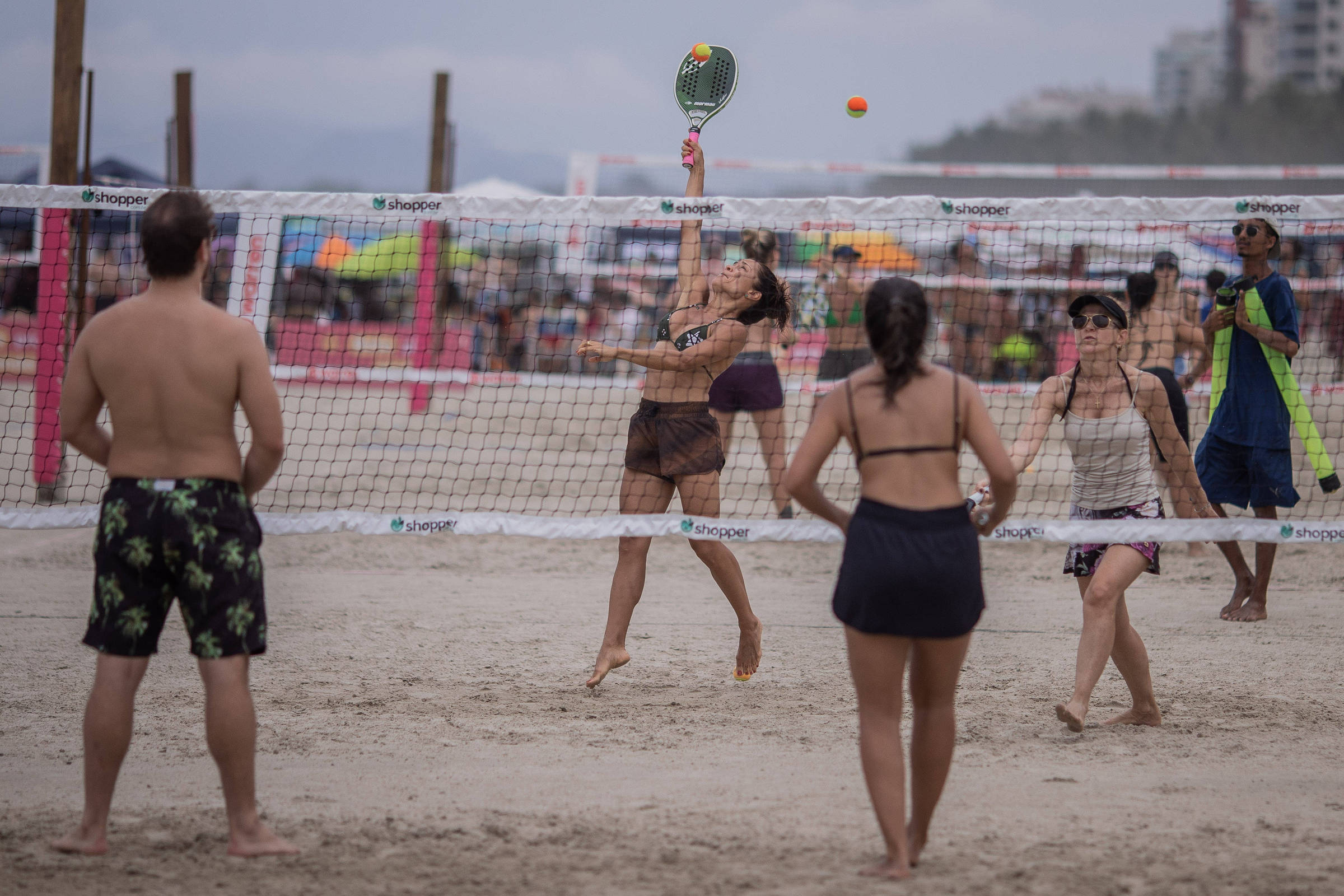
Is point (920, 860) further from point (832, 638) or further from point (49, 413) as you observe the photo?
point (49, 413)

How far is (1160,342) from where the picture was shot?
288 inches

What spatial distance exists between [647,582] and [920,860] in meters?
3.92

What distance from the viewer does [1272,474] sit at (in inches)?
240

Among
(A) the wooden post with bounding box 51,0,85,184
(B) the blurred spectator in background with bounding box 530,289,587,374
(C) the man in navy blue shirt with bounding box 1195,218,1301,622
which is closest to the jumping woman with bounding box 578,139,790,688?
(C) the man in navy blue shirt with bounding box 1195,218,1301,622

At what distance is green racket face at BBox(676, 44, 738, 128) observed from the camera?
18.6 ft

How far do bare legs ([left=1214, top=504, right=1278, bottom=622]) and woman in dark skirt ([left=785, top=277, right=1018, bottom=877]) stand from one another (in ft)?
11.8

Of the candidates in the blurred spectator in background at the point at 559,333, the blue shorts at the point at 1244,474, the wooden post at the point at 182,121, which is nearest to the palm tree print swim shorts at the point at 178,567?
Answer: the blue shorts at the point at 1244,474

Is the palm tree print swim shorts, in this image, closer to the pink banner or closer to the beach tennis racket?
the beach tennis racket

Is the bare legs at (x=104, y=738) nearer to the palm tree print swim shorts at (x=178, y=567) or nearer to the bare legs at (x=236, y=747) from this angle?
the palm tree print swim shorts at (x=178, y=567)

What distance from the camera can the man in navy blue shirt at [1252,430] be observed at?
591 centimetres

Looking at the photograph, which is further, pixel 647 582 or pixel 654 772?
pixel 647 582

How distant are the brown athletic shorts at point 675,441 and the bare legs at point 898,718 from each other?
1848 millimetres

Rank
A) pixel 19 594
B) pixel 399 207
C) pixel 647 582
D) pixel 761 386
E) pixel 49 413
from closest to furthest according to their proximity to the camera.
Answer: pixel 399 207 < pixel 19 594 < pixel 647 582 < pixel 761 386 < pixel 49 413

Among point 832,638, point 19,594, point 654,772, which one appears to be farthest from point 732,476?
point 654,772
